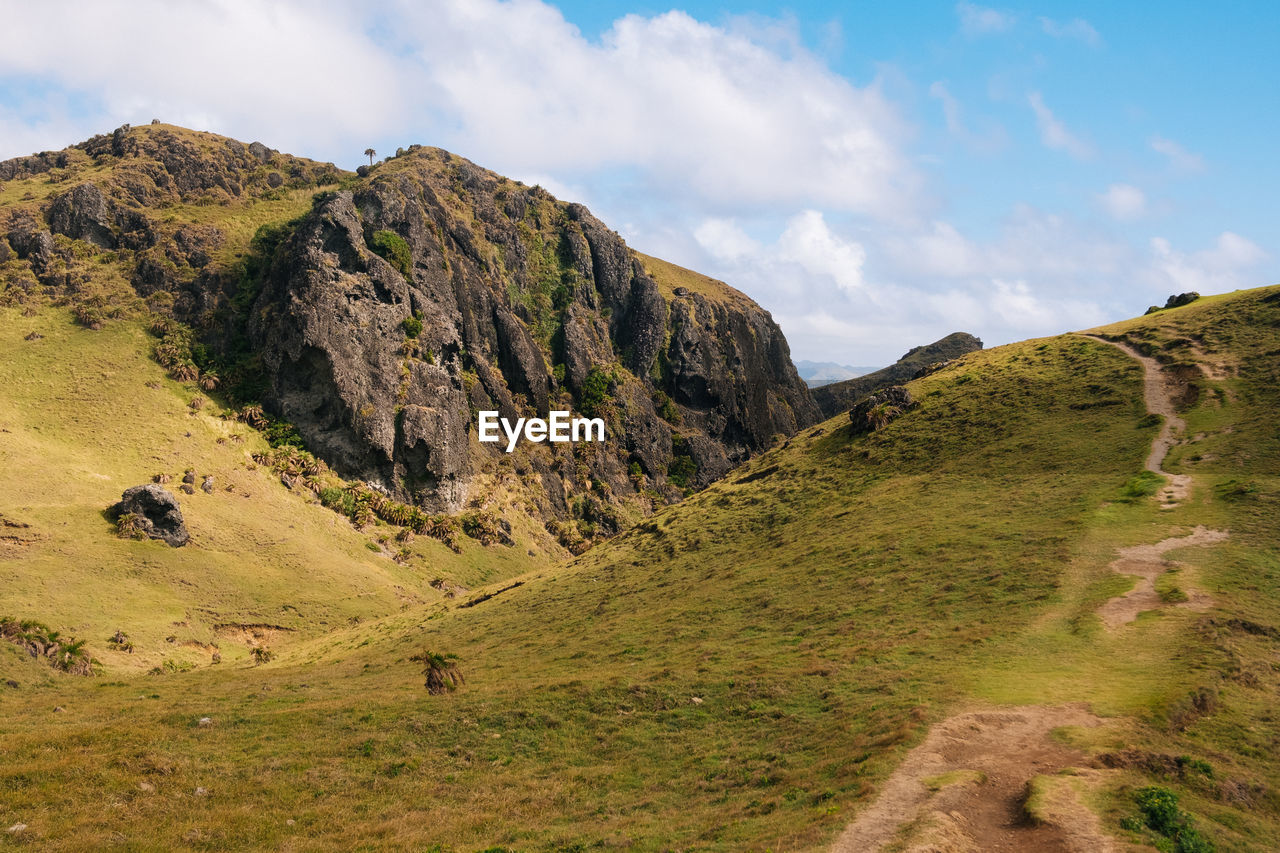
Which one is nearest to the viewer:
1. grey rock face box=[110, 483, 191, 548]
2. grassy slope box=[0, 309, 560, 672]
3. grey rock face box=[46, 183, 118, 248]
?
grassy slope box=[0, 309, 560, 672]

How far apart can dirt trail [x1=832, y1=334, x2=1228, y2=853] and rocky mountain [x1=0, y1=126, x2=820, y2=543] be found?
76.4 metres

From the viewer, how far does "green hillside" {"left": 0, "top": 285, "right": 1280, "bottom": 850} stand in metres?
22.2

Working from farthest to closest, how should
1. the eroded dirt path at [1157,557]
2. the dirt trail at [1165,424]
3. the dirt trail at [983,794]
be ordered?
the dirt trail at [1165,424], the eroded dirt path at [1157,557], the dirt trail at [983,794]

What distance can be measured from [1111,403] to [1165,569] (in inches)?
1170

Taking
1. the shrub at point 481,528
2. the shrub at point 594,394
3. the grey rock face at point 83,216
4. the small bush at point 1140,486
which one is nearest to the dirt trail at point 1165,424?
the small bush at point 1140,486

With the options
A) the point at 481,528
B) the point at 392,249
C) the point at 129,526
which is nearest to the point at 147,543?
the point at 129,526

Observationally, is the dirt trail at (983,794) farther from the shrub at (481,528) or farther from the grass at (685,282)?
the grass at (685,282)

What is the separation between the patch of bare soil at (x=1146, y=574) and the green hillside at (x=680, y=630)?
0.61 meters

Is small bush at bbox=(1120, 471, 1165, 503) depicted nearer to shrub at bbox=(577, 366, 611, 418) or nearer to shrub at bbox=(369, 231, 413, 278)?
shrub at bbox=(577, 366, 611, 418)

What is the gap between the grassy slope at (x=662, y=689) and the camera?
73.4ft

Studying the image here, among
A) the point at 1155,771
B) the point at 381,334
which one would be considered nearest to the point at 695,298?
the point at 381,334

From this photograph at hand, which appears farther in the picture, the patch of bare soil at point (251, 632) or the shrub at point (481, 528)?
the shrub at point (481, 528)

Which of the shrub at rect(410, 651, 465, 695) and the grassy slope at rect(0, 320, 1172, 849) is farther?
the shrub at rect(410, 651, 465, 695)

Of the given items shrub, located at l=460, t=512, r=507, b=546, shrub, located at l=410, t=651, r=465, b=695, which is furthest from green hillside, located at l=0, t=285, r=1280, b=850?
shrub, located at l=460, t=512, r=507, b=546
